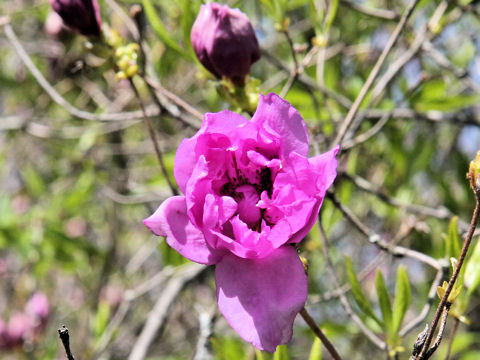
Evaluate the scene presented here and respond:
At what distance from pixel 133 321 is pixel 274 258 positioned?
221 centimetres

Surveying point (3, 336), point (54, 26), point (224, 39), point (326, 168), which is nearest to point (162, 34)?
point (224, 39)

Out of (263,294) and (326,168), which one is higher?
(326,168)

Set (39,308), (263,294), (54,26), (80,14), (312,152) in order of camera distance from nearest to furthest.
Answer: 1. (263,294)
2. (80,14)
3. (312,152)
4. (54,26)
5. (39,308)

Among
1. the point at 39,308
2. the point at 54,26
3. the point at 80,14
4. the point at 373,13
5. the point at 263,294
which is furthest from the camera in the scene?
the point at 39,308

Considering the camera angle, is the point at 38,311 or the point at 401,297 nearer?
the point at 401,297

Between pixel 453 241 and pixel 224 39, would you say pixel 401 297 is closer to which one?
pixel 453 241

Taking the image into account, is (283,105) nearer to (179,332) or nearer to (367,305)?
(367,305)

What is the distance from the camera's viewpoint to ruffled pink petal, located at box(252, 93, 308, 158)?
68 centimetres

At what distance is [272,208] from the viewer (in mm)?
678

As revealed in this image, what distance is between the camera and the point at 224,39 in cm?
82

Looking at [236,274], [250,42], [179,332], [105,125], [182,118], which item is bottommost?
[179,332]

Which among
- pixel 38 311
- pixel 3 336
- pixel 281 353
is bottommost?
pixel 3 336

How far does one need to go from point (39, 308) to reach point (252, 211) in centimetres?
178

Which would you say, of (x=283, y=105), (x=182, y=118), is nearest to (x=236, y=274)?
(x=283, y=105)
